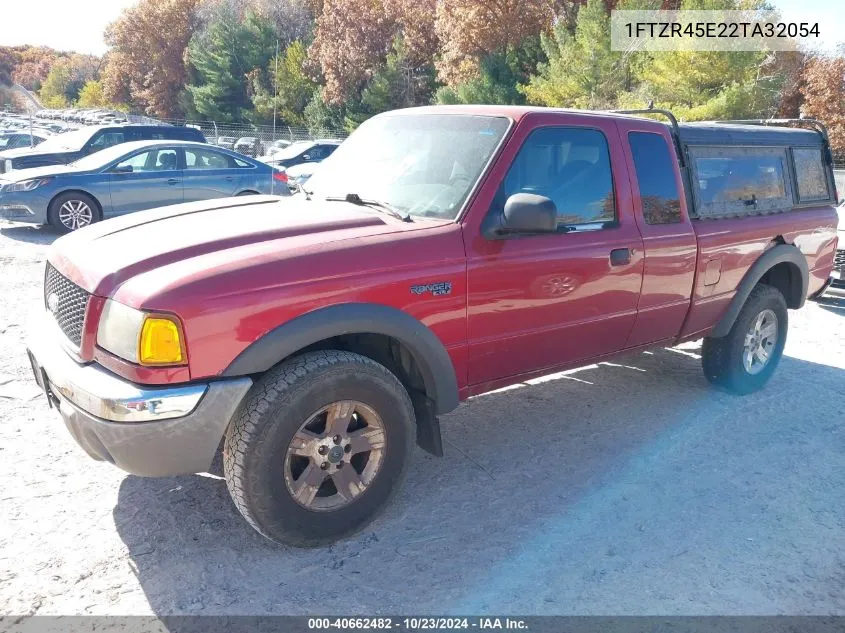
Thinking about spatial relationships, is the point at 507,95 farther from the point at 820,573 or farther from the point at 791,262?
the point at 820,573

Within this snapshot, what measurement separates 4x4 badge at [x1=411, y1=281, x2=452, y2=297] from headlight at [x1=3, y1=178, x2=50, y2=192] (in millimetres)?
9327

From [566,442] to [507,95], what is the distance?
3596 cm

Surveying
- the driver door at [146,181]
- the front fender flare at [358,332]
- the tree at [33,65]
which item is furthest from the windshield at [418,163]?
the tree at [33,65]

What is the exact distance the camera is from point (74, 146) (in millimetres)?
13422

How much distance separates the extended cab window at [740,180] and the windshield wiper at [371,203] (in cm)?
220

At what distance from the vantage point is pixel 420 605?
9.38ft

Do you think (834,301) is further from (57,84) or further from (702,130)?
(57,84)

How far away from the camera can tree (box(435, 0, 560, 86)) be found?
38062mm

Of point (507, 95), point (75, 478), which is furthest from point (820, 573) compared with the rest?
point (507, 95)

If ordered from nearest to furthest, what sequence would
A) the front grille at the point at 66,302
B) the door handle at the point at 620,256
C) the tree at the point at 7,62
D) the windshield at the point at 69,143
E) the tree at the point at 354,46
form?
the front grille at the point at 66,302
the door handle at the point at 620,256
the windshield at the point at 69,143
the tree at the point at 354,46
the tree at the point at 7,62

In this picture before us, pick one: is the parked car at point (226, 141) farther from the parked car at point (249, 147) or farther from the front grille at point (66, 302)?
the front grille at point (66, 302)

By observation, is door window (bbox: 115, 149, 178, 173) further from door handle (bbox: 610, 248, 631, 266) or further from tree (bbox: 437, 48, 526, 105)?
tree (bbox: 437, 48, 526, 105)

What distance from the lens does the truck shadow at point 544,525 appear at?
115 inches

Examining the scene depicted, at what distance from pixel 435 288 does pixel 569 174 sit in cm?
118
